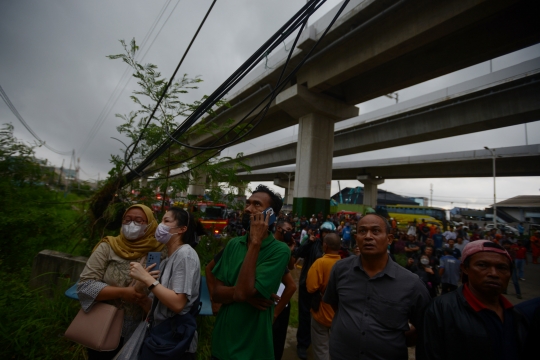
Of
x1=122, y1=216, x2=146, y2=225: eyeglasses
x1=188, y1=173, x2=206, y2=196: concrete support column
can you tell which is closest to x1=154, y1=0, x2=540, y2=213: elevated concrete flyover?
x1=188, y1=173, x2=206, y2=196: concrete support column

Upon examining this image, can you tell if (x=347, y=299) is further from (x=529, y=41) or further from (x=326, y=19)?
(x=529, y=41)

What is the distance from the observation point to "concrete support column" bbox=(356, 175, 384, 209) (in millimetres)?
32438

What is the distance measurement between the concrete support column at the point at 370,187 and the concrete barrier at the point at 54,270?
31.7m

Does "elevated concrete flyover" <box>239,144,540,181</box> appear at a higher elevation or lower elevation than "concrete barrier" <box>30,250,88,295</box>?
higher

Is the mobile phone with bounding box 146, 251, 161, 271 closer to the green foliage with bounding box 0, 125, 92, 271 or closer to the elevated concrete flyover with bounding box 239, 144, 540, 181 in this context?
the green foliage with bounding box 0, 125, 92, 271

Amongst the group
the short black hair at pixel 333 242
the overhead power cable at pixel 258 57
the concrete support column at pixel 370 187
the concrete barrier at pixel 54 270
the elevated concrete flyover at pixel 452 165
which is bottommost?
the concrete barrier at pixel 54 270

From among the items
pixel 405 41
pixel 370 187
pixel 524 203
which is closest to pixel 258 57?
pixel 405 41

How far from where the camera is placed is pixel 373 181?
3272 cm

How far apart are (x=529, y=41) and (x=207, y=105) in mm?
11054

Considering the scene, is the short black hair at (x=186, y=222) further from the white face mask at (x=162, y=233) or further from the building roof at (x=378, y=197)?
the building roof at (x=378, y=197)

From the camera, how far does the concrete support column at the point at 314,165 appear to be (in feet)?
A: 46.5

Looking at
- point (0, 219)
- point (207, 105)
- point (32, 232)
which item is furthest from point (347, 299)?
point (32, 232)

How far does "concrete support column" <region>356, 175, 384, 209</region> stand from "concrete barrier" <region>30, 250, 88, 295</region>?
31.7 meters

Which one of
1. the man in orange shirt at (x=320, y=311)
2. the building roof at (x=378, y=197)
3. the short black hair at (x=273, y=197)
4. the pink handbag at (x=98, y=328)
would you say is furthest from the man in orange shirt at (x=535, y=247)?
the building roof at (x=378, y=197)
